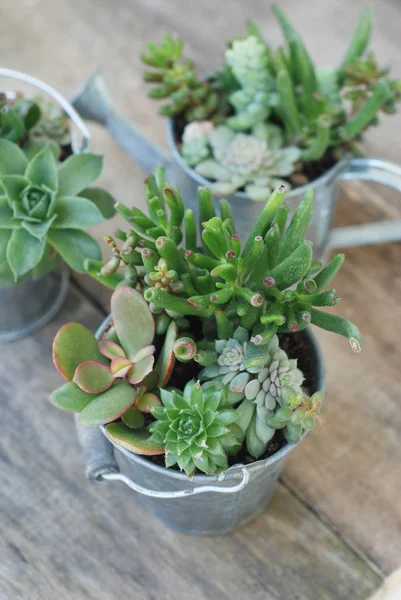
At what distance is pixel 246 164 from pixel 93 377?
32 centimetres

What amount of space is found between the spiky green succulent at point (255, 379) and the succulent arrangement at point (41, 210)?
19 centimetres

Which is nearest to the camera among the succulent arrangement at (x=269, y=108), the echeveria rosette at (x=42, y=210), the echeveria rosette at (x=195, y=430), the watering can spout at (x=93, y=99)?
the echeveria rosette at (x=195, y=430)

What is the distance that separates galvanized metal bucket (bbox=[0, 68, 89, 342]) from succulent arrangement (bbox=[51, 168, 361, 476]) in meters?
0.20

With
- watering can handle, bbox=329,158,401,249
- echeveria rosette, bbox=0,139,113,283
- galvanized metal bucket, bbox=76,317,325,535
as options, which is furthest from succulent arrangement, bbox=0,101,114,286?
watering can handle, bbox=329,158,401,249

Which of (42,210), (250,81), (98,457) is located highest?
(250,81)

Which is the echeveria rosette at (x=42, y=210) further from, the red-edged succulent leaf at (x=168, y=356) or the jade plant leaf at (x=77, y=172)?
the red-edged succulent leaf at (x=168, y=356)

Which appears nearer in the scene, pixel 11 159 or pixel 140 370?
pixel 140 370

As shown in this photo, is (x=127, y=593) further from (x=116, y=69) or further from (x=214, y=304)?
(x=116, y=69)

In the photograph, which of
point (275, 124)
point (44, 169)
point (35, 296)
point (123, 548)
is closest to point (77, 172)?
point (44, 169)

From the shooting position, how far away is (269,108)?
2.63 ft

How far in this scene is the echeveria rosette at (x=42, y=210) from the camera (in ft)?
2.10

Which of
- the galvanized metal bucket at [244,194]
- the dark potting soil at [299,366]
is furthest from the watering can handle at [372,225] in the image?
the dark potting soil at [299,366]

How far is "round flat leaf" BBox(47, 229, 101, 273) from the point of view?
26.0 inches

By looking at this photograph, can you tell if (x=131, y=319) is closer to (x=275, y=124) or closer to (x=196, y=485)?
(x=196, y=485)
